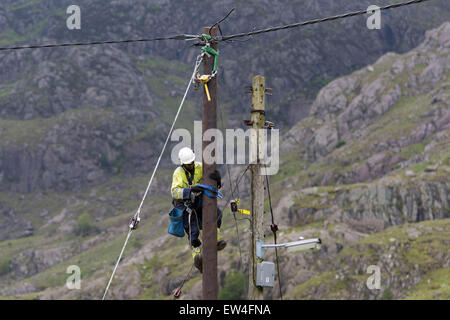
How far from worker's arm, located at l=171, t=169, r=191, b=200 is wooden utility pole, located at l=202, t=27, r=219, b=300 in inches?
23.2

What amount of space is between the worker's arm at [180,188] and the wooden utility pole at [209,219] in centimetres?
59

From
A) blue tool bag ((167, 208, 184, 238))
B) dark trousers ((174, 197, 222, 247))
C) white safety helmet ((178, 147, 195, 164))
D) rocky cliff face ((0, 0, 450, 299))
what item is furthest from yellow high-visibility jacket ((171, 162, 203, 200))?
rocky cliff face ((0, 0, 450, 299))

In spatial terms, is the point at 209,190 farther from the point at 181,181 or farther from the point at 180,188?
Result: the point at 181,181

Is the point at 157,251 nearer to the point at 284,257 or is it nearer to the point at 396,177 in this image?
the point at 284,257

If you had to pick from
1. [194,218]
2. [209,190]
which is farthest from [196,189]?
Answer: [194,218]

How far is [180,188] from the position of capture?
50.2ft

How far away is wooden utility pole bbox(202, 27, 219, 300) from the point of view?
1416 cm

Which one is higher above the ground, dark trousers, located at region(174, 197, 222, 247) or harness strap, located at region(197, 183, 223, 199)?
harness strap, located at region(197, 183, 223, 199)

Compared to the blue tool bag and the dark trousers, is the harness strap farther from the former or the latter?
the blue tool bag

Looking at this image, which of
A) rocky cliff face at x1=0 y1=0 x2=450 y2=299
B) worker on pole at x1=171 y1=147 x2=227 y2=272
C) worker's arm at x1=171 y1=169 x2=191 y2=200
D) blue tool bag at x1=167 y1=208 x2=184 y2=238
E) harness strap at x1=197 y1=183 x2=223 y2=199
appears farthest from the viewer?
rocky cliff face at x1=0 y1=0 x2=450 y2=299

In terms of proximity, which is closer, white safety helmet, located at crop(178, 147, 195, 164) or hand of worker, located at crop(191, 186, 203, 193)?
hand of worker, located at crop(191, 186, 203, 193)

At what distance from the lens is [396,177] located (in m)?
95.8

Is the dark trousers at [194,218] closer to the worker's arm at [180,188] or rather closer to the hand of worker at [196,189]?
the worker's arm at [180,188]
